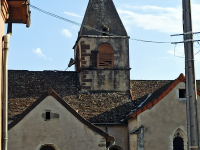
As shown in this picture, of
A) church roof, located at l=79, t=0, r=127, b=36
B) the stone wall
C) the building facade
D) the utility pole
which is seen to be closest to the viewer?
the building facade

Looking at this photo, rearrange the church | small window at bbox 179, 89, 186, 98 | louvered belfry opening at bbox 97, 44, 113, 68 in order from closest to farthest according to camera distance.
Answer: the church, small window at bbox 179, 89, 186, 98, louvered belfry opening at bbox 97, 44, 113, 68

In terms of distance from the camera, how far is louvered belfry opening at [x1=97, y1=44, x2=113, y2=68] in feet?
92.0

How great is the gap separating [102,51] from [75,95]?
3.79 meters

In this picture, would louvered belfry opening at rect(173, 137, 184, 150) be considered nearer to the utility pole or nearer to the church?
the church

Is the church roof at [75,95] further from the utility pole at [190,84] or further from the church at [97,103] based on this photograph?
the utility pole at [190,84]

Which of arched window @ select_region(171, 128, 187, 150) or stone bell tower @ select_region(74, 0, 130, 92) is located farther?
stone bell tower @ select_region(74, 0, 130, 92)

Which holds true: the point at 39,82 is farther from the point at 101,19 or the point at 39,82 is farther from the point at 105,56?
the point at 101,19

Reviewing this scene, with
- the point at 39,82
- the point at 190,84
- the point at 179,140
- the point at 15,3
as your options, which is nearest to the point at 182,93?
Answer: the point at 179,140

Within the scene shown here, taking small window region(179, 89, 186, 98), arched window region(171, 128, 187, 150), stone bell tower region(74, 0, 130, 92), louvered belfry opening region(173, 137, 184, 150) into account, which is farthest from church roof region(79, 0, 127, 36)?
louvered belfry opening region(173, 137, 184, 150)

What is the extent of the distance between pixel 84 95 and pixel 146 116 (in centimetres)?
542

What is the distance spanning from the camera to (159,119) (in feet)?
73.5

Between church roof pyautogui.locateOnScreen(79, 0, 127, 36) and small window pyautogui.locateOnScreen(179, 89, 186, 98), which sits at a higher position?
church roof pyautogui.locateOnScreen(79, 0, 127, 36)

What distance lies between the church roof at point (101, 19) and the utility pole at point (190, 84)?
1705 centimetres

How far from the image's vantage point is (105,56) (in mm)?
28234
